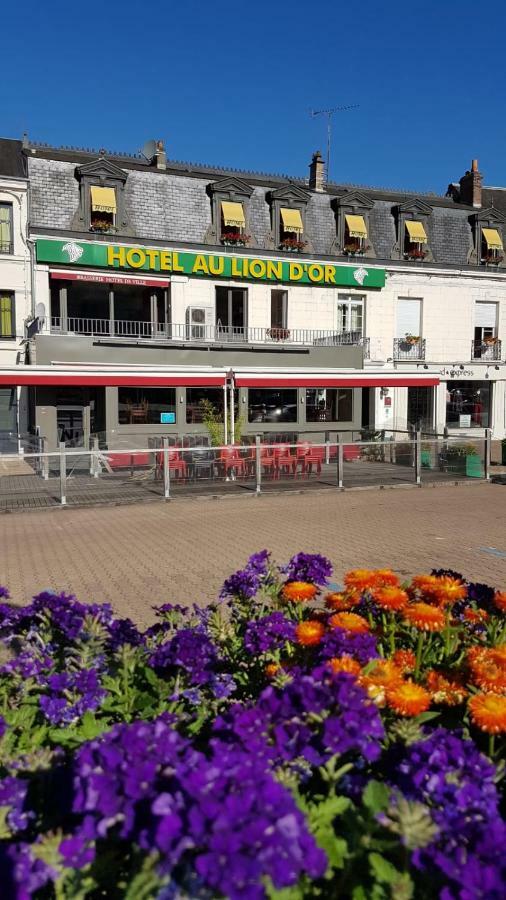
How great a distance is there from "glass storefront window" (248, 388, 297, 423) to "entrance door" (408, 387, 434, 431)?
20.6ft

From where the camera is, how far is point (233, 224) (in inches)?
929

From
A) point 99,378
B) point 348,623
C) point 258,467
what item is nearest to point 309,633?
point 348,623

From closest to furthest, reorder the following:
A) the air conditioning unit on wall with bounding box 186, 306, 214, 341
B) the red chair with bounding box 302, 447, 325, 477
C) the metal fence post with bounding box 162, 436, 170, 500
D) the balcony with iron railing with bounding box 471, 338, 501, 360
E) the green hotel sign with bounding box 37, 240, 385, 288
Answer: the metal fence post with bounding box 162, 436, 170, 500 → the red chair with bounding box 302, 447, 325, 477 → the green hotel sign with bounding box 37, 240, 385, 288 → the air conditioning unit on wall with bounding box 186, 306, 214, 341 → the balcony with iron railing with bounding box 471, 338, 501, 360

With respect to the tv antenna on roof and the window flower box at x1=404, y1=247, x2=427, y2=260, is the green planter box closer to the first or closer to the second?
the window flower box at x1=404, y1=247, x2=427, y2=260

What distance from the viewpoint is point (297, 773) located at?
183cm

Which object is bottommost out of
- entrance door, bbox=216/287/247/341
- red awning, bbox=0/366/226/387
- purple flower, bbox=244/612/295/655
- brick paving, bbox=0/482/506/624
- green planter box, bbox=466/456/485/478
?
brick paving, bbox=0/482/506/624

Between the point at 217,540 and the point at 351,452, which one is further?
the point at 351,452

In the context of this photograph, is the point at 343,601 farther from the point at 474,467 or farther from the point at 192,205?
the point at 192,205

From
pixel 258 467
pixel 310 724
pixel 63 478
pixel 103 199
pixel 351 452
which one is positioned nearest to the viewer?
pixel 310 724

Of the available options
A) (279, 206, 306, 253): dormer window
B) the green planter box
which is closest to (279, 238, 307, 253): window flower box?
(279, 206, 306, 253): dormer window

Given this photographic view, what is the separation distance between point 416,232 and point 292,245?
5.73 meters

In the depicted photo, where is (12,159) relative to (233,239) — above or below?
above

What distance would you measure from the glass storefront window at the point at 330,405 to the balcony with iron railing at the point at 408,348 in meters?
3.75

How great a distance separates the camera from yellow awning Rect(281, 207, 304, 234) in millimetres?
24500
